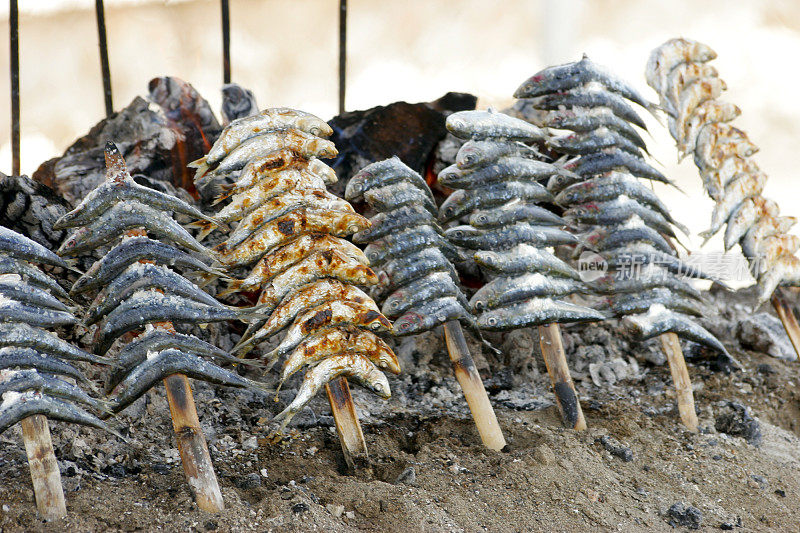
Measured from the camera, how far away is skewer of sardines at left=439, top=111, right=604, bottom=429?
3.71 metres

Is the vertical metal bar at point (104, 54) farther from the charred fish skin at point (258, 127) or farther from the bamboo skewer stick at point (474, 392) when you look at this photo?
the bamboo skewer stick at point (474, 392)

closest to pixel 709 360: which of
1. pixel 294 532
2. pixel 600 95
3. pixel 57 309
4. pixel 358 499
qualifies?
pixel 600 95

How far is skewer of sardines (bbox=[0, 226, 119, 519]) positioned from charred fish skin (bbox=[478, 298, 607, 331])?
5.85 ft

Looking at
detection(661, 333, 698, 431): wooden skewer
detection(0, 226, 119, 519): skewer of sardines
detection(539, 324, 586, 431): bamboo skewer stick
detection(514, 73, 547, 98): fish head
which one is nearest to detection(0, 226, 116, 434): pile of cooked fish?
detection(0, 226, 119, 519): skewer of sardines

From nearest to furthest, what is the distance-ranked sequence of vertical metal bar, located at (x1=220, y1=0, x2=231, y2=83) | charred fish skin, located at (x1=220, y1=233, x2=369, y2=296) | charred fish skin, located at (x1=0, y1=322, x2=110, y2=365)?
charred fish skin, located at (x1=0, y1=322, x2=110, y2=365)
charred fish skin, located at (x1=220, y1=233, x2=369, y2=296)
vertical metal bar, located at (x1=220, y1=0, x2=231, y2=83)

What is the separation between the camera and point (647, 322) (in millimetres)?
3949

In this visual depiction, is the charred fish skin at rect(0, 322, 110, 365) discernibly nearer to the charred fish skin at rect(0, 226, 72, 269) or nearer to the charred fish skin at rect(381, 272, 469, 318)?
the charred fish skin at rect(0, 226, 72, 269)

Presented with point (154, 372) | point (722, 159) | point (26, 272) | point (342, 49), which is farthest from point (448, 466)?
point (342, 49)

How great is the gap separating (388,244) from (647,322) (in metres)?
1.44

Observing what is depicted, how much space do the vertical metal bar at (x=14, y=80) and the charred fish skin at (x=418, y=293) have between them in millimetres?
2797

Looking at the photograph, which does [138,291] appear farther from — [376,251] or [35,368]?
[376,251]

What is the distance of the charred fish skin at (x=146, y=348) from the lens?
295cm

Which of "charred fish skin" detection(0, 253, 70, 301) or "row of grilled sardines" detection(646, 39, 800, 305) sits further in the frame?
"row of grilled sardines" detection(646, 39, 800, 305)

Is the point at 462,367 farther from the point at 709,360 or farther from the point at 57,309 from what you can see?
the point at 709,360
